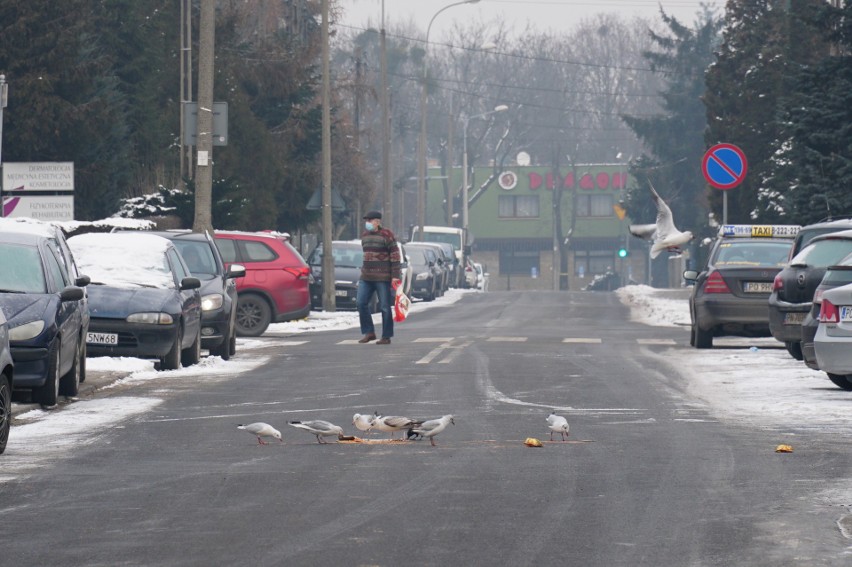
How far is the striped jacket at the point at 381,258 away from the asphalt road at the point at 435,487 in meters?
8.01

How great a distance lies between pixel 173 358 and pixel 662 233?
37.7 feet

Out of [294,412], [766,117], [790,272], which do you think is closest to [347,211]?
[766,117]

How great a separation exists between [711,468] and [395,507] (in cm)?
254

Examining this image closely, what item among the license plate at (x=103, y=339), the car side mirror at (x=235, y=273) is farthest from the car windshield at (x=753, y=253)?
the license plate at (x=103, y=339)

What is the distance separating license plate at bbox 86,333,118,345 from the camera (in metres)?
18.6

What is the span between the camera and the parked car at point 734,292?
2380 centimetres

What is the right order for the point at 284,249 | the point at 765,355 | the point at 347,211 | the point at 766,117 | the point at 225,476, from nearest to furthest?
the point at 225,476 → the point at 765,355 → the point at 284,249 → the point at 766,117 → the point at 347,211

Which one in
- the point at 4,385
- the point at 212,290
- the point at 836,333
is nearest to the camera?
the point at 4,385

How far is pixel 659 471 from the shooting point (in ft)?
35.4

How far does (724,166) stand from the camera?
94.8 feet

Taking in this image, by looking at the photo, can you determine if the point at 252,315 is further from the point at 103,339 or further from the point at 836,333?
the point at 836,333

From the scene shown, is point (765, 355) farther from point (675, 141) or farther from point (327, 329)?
point (675, 141)

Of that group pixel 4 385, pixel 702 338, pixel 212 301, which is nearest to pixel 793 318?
pixel 702 338

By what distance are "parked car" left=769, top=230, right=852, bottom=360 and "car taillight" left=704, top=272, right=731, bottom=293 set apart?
12.7ft
